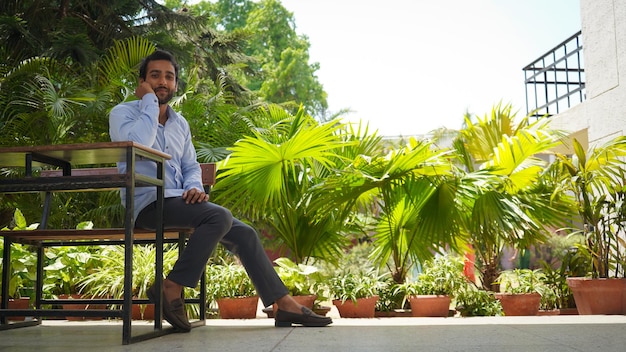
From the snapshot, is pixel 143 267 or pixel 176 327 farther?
pixel 143 267

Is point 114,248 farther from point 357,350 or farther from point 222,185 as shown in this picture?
point 357,350

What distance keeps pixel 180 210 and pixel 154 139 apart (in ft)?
1.08

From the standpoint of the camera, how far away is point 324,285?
14.7 ft

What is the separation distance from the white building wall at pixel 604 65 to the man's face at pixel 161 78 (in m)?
4.01

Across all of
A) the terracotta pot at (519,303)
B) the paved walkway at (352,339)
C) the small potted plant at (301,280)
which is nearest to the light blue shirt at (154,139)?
the paved walkway at (352,339)

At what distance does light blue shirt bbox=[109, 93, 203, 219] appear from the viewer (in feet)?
9.60

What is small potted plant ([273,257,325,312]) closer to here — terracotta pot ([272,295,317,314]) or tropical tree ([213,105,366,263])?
terracotta pot ([272,295,317,314])

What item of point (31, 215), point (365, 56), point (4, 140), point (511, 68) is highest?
point (365, 56)

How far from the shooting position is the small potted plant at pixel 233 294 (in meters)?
4.39

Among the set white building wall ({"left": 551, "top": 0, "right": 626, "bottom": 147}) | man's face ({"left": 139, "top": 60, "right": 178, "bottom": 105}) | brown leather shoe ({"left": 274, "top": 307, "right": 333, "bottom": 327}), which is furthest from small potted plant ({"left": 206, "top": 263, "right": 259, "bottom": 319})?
white building wall ({"left": 551, "top": 0, "right": 626, "bottom": 147})

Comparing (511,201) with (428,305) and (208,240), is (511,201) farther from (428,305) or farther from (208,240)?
(208,240)

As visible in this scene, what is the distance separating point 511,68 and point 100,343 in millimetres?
21826

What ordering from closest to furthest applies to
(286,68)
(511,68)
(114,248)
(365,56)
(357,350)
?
1. (357,350)
2. (114,248)
3. (511,68)
4. (286,68)
5. (365,56)

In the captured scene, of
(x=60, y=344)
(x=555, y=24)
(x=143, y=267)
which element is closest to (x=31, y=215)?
(x=143, y=267)
